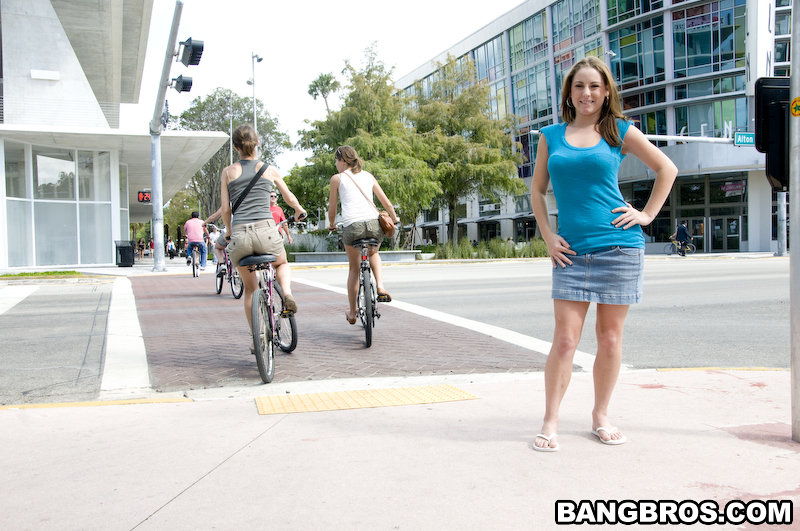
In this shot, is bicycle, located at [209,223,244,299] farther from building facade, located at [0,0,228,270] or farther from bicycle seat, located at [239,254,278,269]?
building facade, located at [0,0,228,270]

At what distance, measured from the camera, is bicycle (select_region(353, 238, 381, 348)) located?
20.2ft

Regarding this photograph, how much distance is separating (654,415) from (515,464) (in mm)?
1160

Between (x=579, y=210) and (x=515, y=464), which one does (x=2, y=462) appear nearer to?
(x=515, y=464)

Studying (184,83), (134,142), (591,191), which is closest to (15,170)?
(134,142)

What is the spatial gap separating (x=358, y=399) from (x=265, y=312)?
120 centimetres

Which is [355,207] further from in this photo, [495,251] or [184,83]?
[495,251]

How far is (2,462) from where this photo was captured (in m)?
3.12

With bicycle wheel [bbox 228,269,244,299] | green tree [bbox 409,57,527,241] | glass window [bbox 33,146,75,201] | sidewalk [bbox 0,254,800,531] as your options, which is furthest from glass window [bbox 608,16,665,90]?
sidewalk [bbox 0,254,800,531]

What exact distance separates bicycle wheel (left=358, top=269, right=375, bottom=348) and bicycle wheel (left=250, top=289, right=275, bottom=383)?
1254 millimetres

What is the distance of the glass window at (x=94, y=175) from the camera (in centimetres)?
2565

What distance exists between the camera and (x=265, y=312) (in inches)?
197

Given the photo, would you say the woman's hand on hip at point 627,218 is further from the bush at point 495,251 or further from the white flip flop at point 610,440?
the bush at point 495,251

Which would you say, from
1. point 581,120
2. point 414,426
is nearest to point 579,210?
point 581,120

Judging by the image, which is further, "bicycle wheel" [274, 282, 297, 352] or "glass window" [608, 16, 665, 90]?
"glass window" [608, 16, 665, 90]
